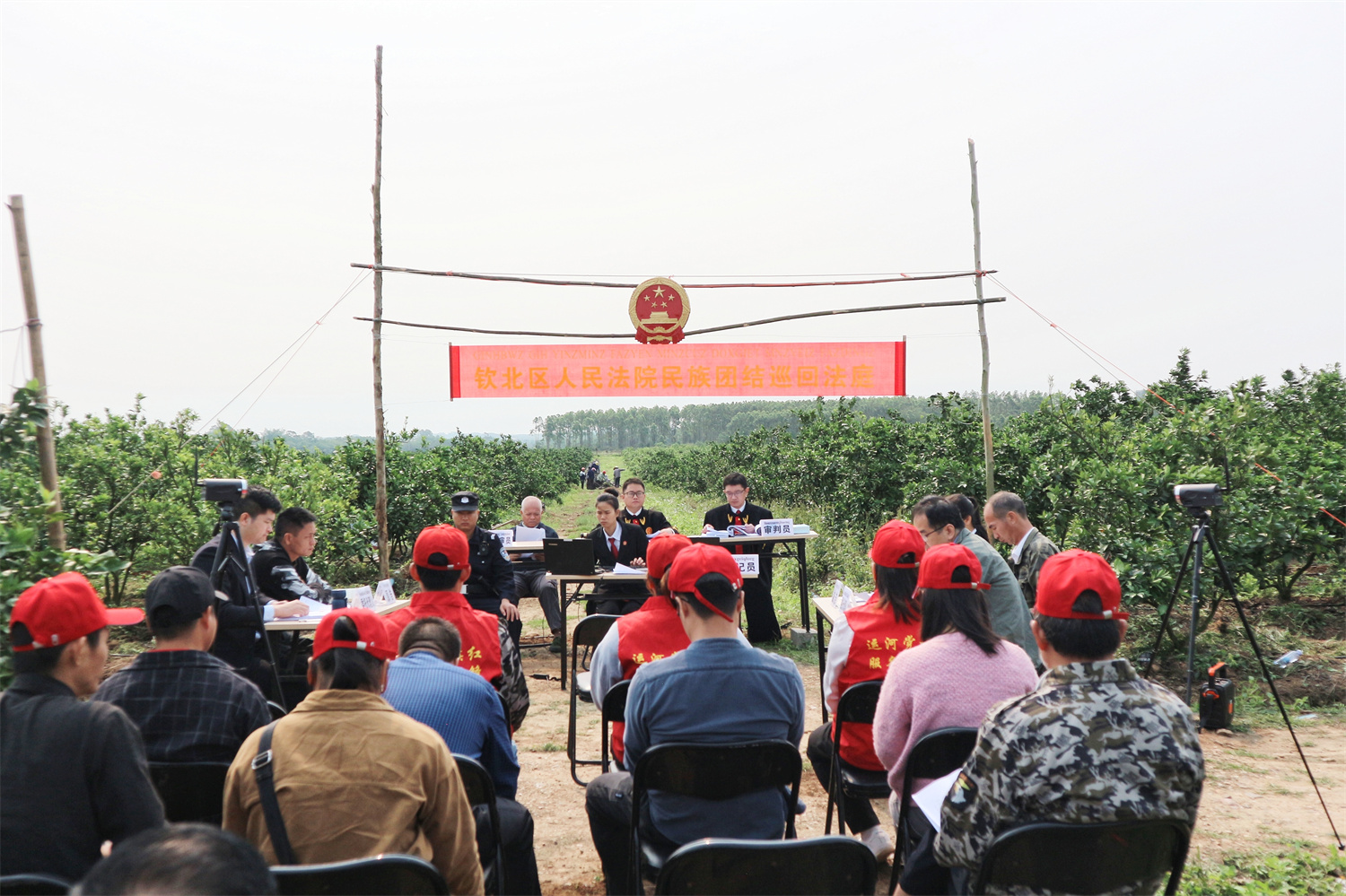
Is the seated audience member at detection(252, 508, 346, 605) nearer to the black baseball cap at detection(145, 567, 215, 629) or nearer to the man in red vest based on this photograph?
the man in red vest

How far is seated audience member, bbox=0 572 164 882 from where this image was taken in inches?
67.4

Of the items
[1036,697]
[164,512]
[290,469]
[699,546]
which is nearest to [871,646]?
[699,546]

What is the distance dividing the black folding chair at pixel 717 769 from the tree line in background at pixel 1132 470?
4846 mm

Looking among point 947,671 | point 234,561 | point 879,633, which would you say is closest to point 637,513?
point 234,561

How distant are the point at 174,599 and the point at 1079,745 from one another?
7.80ft

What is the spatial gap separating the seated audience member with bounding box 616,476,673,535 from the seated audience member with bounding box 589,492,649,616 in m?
0.27

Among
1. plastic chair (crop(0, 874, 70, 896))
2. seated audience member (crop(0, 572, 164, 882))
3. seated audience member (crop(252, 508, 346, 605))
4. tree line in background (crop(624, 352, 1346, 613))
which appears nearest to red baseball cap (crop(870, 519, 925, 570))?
seated audience member (crop(0, 572, 164, 882))

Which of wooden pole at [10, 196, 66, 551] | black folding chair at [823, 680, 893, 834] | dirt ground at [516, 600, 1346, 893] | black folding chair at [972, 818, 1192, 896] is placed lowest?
dirt ground at [516, 600, 1346, 893]

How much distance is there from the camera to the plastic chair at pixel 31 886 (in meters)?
1.52

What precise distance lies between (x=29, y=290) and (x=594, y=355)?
458 centimetres

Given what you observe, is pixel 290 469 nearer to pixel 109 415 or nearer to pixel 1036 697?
pixel 109 415

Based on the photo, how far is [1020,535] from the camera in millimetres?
4625

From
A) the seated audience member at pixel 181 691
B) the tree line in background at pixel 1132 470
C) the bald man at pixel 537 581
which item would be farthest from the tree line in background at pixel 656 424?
the seated audience member at pixel 181 691

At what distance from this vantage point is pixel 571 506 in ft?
103
